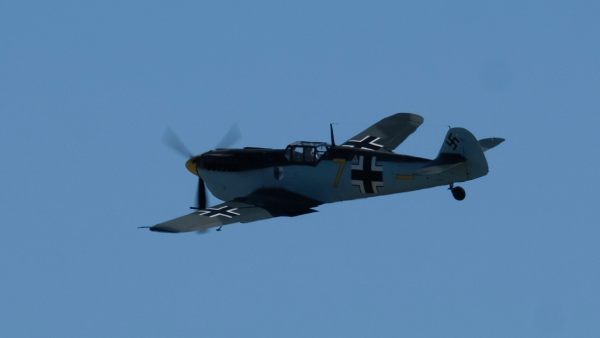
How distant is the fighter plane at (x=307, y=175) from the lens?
3978 centimetres

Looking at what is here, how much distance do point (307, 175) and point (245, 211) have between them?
1.92 metres

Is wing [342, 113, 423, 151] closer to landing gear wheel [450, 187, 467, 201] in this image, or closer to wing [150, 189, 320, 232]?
wing [150, 189, 320, 232]

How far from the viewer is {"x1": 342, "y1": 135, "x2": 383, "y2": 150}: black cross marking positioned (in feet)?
151

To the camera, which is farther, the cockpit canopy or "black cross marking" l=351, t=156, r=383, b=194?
the cockpit canopy

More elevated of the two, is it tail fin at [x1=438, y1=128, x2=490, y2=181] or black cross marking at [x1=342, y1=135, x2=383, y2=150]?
black cross marking at [x1=342, y1=135, x2=383, y2=150]

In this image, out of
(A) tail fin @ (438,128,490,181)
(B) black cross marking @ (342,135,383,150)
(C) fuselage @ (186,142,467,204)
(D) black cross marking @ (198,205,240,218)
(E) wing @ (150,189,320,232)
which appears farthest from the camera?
(B) black cross marking @ (342,135,383,150)

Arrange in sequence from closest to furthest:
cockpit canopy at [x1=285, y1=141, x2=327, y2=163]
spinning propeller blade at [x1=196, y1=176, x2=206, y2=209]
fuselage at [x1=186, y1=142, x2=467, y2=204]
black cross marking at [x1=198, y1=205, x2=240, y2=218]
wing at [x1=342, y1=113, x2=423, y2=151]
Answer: fuselage at [x1=186, y1=142, x2=467, y2=204], black cross marking at [x1=198, y1=205, x2=240, y2=218], cockpit canopy at [x1=285, y1=141, x2=327, y2=163], spinning propeller blade at [x1=196, y1=176, x2=206, y2=209], wing at [x1=342, y1=113, x2=423, y2=151]

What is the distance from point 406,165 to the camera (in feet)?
134

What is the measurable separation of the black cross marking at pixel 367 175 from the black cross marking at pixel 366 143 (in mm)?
4054

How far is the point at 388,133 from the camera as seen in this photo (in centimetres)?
4734

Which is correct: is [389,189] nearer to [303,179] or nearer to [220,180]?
[303,179]

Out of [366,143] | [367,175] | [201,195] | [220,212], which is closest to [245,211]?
[220,212]

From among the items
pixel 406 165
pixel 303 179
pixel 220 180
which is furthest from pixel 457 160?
pixel 220 180

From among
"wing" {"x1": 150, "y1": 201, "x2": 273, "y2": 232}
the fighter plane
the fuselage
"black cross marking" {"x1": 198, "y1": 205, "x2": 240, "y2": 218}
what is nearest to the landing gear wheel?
the fighter plane
